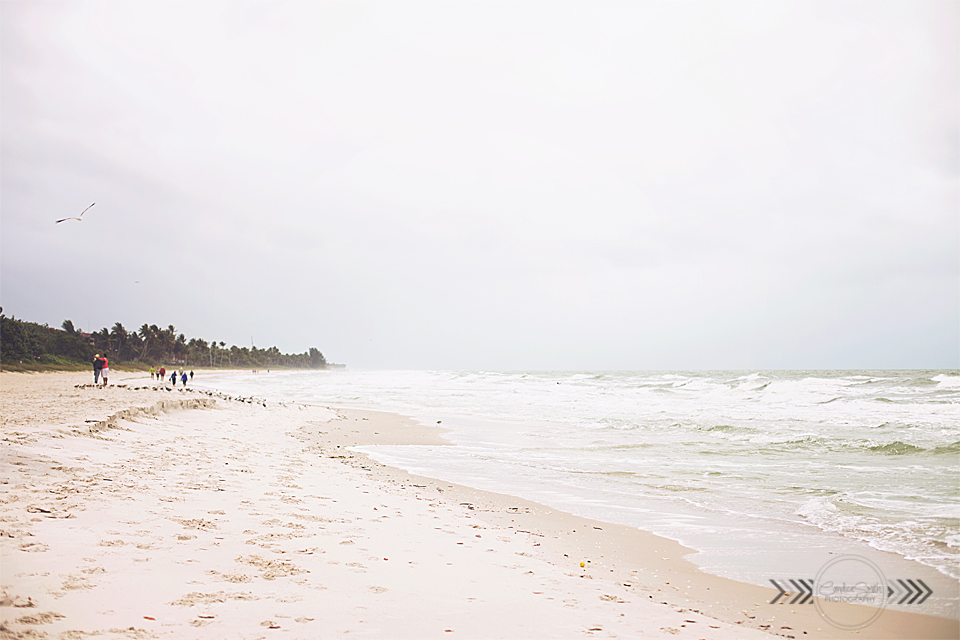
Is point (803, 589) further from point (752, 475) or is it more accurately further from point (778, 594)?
point (752, 475)

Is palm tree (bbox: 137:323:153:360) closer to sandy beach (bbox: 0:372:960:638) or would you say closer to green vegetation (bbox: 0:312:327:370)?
green vegetation (bbox: 0:312:327:370)

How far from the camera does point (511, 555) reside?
517 cm

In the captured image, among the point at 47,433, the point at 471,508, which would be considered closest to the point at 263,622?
the point at 471,508

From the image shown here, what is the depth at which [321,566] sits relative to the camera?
422 cm

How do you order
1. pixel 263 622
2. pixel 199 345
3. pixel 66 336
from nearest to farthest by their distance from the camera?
pixel 263 622 → pixel 66 336 → pixel 199 345

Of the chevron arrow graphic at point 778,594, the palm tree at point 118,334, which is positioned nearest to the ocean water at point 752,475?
the chevron arrow graphic at point 778,594

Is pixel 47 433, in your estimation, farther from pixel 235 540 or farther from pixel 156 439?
pixel 235 540

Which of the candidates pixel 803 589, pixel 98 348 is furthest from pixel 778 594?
pixel 98 348

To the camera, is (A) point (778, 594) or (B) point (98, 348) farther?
(B) point (98, 348)

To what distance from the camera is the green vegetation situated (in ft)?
189

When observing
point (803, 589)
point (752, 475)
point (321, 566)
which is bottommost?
point (752, 475)

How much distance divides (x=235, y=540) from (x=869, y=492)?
30.2ft

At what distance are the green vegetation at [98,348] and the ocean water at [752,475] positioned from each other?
58.1 metres

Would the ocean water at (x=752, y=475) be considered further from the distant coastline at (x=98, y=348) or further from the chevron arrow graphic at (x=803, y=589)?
the distant coastline at (x=98, y=348)
